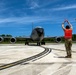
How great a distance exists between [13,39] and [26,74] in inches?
1624

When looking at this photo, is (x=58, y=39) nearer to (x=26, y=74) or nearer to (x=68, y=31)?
(x=68, y=31)

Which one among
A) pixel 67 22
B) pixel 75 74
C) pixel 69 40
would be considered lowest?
pixel 75 74

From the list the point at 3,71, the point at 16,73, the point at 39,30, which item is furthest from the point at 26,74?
the point at 39,30

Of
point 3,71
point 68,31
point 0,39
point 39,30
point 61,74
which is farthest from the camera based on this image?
point 0,39

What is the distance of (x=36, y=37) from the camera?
42281mm

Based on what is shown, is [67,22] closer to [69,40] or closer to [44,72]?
[69,40]

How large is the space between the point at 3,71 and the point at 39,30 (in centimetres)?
3350

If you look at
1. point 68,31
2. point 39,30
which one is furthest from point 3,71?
point 39,30

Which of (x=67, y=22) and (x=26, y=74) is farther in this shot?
(x=67, y=22)

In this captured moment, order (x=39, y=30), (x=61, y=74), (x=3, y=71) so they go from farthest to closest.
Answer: (x=39, y=30) < (x=3, y=71) < (x=61, y=74)

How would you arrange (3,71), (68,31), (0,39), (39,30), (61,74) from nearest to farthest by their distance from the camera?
(61,74) → (3,71) → (68,31) → (39,30) → (0,39)

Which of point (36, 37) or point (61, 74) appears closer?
point (61, 74)

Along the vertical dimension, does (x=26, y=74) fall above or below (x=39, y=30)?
below

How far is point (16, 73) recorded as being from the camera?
24.2 feet
